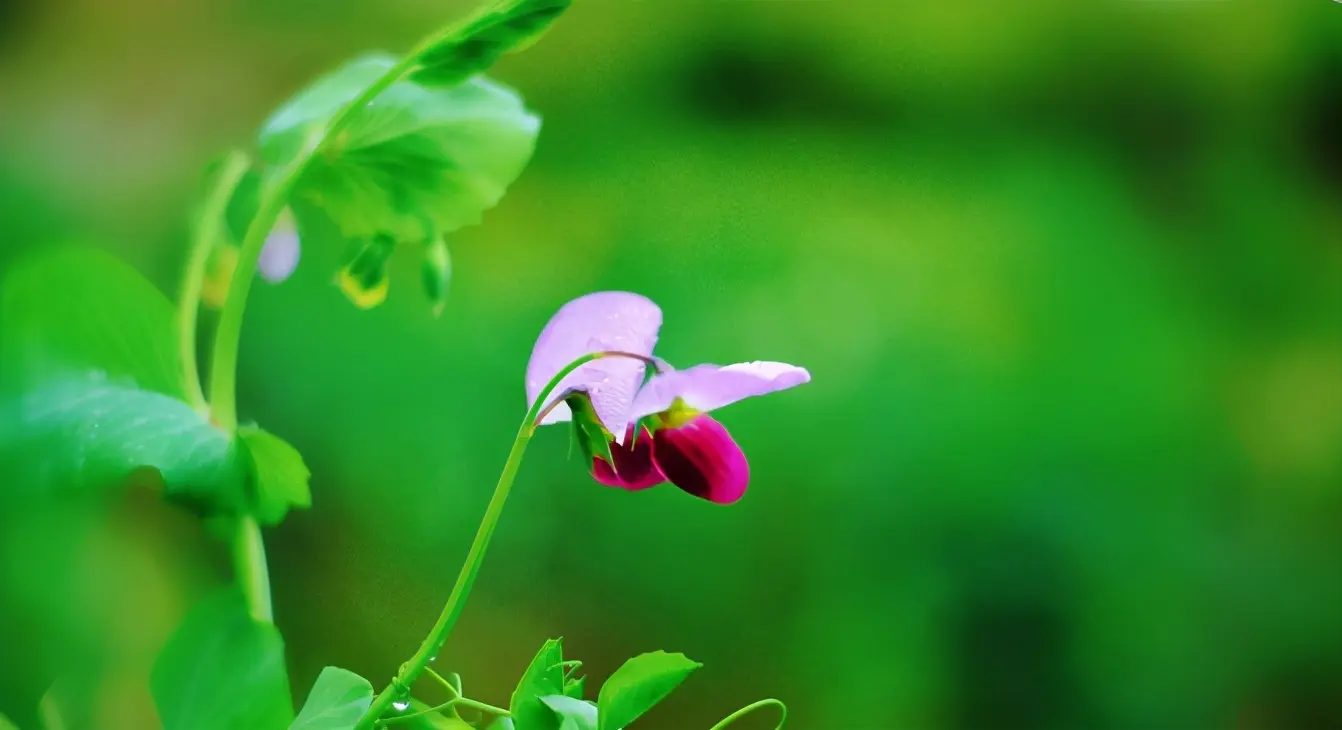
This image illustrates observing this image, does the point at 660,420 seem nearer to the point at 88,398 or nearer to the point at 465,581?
the point at 465,581

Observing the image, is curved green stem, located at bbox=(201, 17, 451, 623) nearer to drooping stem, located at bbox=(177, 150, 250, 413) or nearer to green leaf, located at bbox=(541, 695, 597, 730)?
drooping stem, located at bbox=(177, 150, 250, 413)

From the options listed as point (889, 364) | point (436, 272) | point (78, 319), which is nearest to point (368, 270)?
point (436, 272)

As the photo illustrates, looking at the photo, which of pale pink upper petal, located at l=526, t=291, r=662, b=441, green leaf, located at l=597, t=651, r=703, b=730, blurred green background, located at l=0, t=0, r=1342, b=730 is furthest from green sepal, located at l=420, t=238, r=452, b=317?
blurred green background, located at l=0, t=0, r=1342, b=730

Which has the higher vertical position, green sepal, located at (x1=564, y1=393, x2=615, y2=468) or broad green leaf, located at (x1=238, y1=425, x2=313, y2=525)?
green sepal, located at (x1=564, y1=393, x2=615, y2=468)

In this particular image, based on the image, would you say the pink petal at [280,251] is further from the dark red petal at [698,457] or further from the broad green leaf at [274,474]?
the dark red petal at [698,457]

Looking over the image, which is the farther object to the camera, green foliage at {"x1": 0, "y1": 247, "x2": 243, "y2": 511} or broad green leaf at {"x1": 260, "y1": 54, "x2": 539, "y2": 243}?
broad green leaf at {"x1": 260, "y1": 54, "x2": 539, "y2": 243}

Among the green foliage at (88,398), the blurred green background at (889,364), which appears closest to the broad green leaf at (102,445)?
the green foliage at (88,398)
